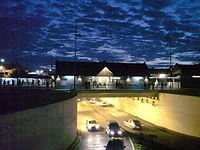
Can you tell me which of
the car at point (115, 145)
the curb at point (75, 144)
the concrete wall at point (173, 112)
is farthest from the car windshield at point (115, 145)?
the concrete wall at point (173, 112)

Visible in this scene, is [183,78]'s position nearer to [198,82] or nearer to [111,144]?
[198,82]

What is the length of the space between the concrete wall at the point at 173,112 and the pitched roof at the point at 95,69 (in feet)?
23.4

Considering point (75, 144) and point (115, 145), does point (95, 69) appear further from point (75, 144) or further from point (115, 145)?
point (115, 145)

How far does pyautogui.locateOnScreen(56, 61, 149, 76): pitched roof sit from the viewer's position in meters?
46.2

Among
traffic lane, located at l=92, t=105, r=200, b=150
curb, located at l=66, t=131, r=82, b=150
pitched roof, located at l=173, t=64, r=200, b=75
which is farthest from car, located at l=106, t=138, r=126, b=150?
pitched roof, located at l=173, t=64, r=200, b=75

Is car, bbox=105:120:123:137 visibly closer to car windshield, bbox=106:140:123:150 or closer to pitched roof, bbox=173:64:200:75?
car windshield, bbox=106:140:123:150

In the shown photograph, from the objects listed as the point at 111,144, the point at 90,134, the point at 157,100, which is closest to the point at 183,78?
the point at 157,100

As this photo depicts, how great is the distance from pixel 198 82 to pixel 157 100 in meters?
11.2

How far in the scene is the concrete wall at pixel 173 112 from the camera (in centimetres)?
2758

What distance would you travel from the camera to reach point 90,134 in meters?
30.4

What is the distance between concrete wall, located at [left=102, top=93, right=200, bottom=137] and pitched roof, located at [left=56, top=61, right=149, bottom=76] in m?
7.14

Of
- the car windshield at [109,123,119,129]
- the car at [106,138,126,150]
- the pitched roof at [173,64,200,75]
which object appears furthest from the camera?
the pitched roof at [173,64,200,75]

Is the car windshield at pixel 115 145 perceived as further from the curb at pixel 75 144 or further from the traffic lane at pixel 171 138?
the traffic lane at pixel 171 138

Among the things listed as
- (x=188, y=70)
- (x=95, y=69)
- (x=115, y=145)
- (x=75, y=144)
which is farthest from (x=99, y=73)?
(x=115, y=145)
